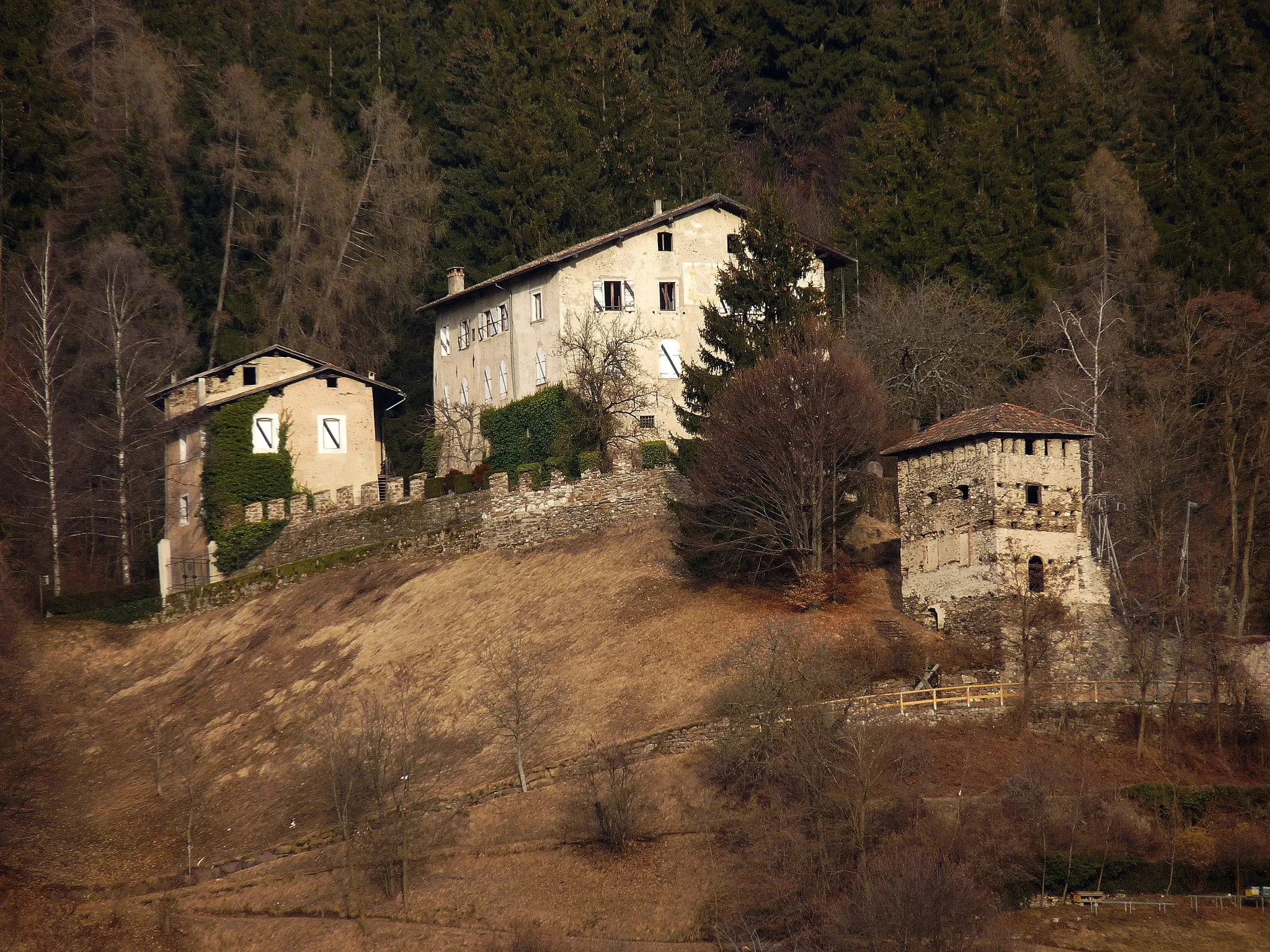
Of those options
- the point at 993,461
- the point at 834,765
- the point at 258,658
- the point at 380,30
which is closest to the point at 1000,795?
the point at 834,765

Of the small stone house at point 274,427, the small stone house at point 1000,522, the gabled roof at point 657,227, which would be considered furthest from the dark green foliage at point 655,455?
the small stone house at point 274,427

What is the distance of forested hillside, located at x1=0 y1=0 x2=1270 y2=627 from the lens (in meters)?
56.9

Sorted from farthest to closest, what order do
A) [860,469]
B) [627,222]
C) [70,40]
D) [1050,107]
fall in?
[70,40] → [627,222] → [1050,107] → [860,469]

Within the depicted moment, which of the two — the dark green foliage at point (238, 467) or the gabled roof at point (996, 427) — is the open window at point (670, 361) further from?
the gabled roof at point (996, 427)

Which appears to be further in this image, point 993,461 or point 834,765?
point 993,461

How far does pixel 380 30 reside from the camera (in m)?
81.4

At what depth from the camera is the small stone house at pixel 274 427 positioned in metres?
59.1

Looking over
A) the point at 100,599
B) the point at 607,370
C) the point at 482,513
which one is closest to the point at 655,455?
the point at 607,370

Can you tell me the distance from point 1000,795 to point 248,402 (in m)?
32.2

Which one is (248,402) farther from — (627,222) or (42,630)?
(627,222)

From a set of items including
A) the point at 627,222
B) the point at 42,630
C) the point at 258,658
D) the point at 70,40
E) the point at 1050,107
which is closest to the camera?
the point at 258,658

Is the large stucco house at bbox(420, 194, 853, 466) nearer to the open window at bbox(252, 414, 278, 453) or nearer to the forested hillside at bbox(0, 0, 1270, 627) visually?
the forested hillside at bbox(0, 0, 1270, 627)

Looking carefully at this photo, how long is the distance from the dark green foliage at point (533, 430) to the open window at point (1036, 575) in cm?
1758

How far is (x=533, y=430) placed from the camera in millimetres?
56500
